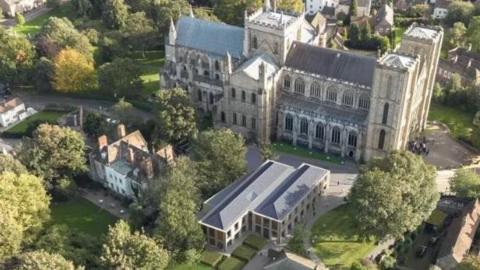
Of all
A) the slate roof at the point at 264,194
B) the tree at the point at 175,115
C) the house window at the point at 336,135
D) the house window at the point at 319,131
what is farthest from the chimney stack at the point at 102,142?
the house window at the point at 336,135

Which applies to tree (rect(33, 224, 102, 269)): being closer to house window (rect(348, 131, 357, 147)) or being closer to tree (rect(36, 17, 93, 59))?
house window (rect(348, 131, 357, 147))

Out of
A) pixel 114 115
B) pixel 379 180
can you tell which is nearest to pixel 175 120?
pixel 114 115

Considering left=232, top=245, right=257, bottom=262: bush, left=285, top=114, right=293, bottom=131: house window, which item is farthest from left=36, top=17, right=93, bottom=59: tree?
left=232, top=245, right=257, bottom=262: bush

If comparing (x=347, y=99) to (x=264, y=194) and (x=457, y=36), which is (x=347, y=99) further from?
(x=457, y=36)

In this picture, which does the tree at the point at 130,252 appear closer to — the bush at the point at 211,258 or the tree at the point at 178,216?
the tree at the point at 178,216

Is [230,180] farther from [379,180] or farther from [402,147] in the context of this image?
[402,147]
